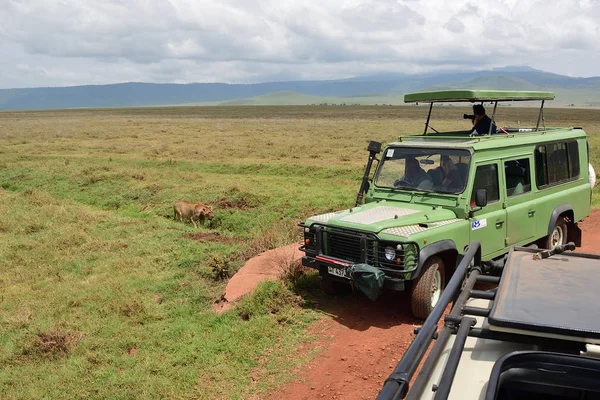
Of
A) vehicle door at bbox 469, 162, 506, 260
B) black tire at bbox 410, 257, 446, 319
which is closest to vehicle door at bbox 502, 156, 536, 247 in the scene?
vehicle door at bbox 469, 162, 506, 260

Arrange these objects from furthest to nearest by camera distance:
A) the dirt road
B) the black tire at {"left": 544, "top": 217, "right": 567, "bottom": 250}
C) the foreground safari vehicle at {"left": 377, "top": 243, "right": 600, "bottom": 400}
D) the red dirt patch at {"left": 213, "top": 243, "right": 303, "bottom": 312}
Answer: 1. the black tire at {"left": 544, "top": 217, "right": 567, "bottom": 250}
2. the red dirt patch at {"left": 213, "top": 243, "right": 303, "bottom": 312}
3. the dirt road
4. the foreground safari vehicle at {"left": 377, "top": 243, "right": 600, "bottom": 400}

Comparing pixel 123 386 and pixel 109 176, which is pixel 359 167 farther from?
pixel 123 386

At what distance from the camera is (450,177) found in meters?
7.10

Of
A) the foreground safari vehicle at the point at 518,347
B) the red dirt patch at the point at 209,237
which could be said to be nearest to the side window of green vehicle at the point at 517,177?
the foreground safari vehicle at the point at 518,347

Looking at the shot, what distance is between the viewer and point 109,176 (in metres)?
18.1

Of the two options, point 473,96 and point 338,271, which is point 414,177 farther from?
point 338,271

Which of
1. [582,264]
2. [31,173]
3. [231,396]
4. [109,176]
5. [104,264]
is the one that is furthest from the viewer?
[31,173]

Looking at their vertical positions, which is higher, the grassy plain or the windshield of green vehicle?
the windshield of green vehicle

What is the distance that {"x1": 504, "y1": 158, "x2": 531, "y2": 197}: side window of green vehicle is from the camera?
7.44 m

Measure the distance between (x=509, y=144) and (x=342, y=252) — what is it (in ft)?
9.68

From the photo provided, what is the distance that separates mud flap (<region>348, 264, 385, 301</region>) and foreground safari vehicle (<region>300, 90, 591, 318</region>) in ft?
0.04

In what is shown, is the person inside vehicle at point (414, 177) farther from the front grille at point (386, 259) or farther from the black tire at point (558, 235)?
the black tire at point (558, 235)

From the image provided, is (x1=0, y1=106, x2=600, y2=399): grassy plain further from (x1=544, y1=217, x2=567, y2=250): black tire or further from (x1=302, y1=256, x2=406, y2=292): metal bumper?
(x1=544, y1=217, x2=567, y2=250): black tire

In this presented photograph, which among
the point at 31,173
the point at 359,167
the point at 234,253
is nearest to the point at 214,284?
the point at 234,253
